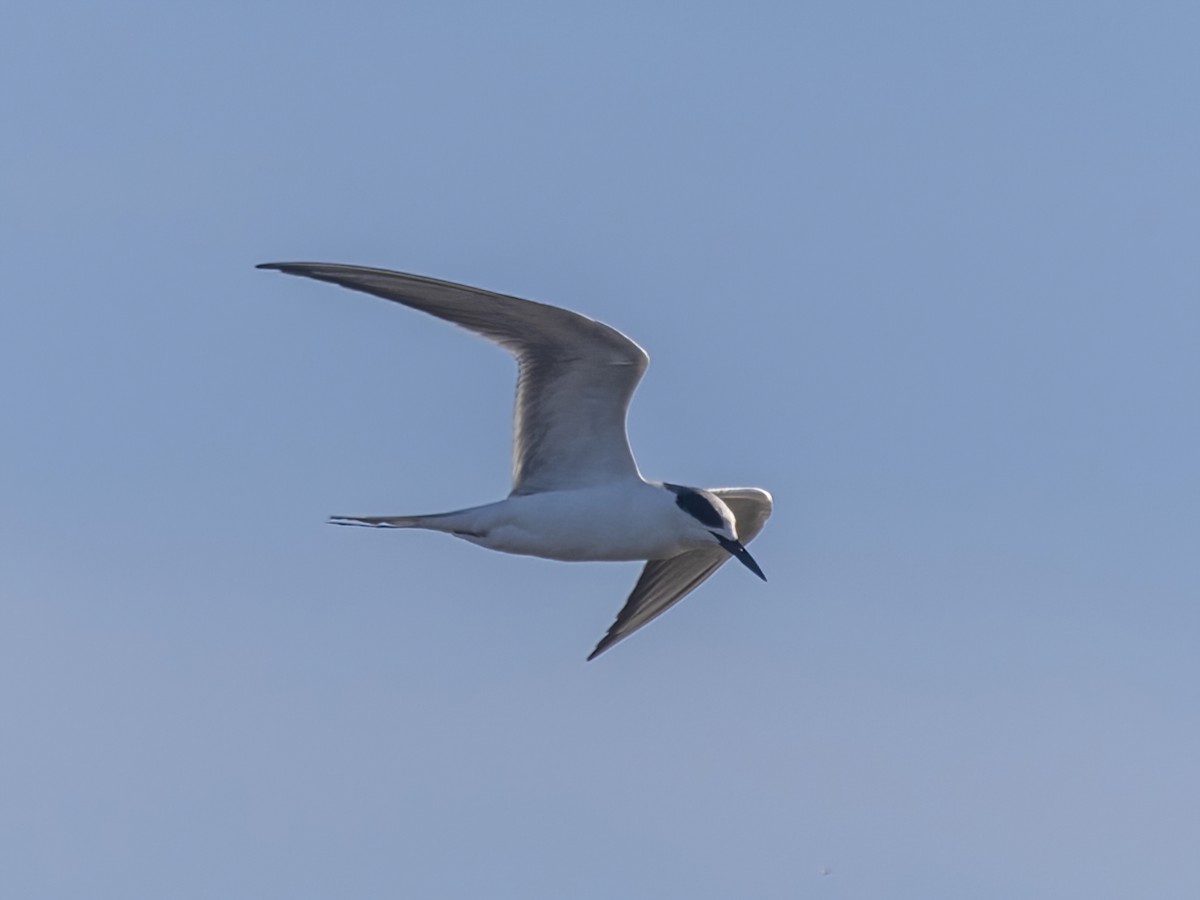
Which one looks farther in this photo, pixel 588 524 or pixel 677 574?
pixel 677 574

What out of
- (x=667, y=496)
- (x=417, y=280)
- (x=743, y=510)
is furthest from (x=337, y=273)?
(x=743, y=510)

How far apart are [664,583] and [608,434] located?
2334 millimetres

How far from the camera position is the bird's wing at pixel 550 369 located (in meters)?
15.1

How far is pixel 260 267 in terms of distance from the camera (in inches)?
567

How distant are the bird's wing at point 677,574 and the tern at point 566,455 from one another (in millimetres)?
1210

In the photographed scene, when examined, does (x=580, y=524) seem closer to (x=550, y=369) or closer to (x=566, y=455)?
(x=566, y=455)

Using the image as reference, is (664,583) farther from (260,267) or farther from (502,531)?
(260,267)

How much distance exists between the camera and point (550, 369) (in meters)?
15.7

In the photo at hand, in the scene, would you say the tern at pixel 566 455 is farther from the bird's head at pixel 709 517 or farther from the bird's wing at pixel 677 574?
the bird's wing at pixel 677 574

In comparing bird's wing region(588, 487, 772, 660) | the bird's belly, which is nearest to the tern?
the bird's belly

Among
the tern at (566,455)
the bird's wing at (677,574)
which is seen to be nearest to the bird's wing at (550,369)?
the tern at (566,455)

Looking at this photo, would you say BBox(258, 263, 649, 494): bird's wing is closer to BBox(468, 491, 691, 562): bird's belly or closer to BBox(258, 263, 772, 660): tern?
BBox(258, 263, 772, 660): tern

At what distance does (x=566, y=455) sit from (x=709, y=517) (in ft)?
3.99

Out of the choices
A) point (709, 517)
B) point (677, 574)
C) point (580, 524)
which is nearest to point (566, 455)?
point (580, 524)
